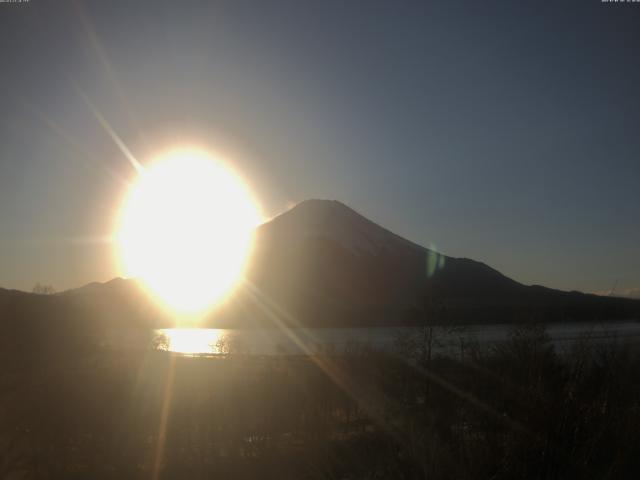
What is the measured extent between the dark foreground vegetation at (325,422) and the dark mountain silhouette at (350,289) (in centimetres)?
4651

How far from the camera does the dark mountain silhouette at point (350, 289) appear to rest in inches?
3221

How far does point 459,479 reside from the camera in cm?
387

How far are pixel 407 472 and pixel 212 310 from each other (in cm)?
11091

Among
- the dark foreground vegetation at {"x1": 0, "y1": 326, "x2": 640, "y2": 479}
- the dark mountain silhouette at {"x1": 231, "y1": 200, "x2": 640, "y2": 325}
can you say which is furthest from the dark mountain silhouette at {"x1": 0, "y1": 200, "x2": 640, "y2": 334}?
the dark foreground vegetation at {"x1": 0, "y1": 326, "x2": 640, "y2": 479}

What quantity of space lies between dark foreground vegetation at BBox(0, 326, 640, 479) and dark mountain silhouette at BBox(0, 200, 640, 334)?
153 feet

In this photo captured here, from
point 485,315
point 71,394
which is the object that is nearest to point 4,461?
point 71,394

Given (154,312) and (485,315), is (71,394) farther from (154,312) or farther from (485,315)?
(154,312)

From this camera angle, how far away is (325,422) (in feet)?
45.6

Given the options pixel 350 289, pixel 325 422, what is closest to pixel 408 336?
pixel 325 422

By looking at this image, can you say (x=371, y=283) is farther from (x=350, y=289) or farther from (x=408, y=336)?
(x=408, y=336)

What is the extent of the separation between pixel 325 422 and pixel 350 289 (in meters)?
108

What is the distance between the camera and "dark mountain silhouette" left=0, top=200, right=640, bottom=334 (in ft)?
268

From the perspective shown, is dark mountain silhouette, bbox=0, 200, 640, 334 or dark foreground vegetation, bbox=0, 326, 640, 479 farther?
dark mountain silhouette, bbox=0, 200, 640, 334

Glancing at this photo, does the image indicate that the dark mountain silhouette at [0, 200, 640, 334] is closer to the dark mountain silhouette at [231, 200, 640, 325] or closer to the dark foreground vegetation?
the dark mountain silhouette at [231, 200, 640, 325]
